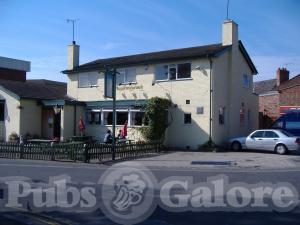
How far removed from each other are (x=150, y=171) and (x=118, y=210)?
7.27 meters

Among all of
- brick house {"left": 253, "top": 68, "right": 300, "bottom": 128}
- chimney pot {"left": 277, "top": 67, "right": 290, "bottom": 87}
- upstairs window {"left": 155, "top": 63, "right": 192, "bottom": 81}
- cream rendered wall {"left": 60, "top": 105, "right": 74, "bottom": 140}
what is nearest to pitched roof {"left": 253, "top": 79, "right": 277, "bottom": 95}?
chimney pot {"left": 277, "top": 67, "right": 290, "bottom": 87}

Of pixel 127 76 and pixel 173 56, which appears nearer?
pixel 173 56

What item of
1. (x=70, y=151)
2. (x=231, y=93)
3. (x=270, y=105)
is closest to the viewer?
(x=70, y=151)

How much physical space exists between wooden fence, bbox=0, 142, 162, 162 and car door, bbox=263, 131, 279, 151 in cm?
662

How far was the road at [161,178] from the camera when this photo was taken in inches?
311

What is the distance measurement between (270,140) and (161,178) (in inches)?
449

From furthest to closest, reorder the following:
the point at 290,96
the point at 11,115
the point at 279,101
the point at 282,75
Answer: the point at 282,75
the point at 279,101
the point at 290,96
the point at 11,115

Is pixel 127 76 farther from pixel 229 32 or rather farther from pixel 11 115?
pixel 11 115

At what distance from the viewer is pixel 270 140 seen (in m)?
23.5

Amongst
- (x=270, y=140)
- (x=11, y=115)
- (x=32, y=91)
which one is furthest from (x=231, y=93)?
(x=11, y=115)

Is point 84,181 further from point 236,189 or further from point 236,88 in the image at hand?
point 236,88

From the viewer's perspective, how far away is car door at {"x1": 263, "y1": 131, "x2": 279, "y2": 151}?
23.4 m

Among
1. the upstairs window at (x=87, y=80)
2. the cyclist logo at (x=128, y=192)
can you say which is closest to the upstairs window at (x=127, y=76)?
the upstairs window at (x=87, y=80)

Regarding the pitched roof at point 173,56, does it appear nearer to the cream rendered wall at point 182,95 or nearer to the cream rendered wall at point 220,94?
the cream rendered wall at point 182,95
